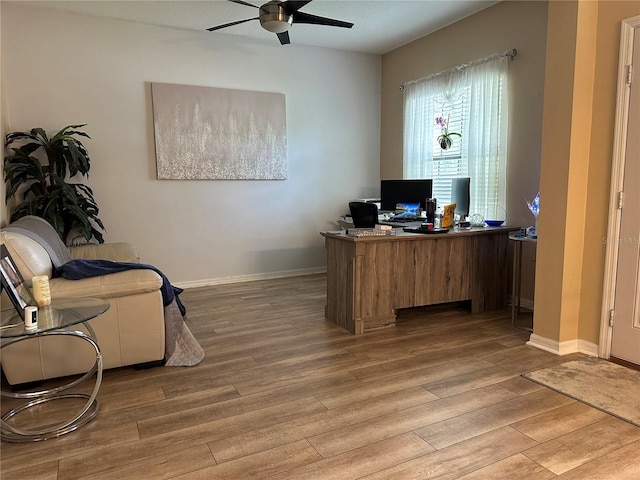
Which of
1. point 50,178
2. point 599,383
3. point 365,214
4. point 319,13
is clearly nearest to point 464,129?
point 365,214

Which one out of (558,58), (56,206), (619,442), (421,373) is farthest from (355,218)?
(56,206)

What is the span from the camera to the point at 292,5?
332cm

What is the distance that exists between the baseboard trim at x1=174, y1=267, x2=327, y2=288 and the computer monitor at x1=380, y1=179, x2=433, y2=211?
142 cm

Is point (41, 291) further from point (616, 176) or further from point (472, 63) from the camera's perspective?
point (472, 63)

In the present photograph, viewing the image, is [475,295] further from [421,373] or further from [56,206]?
[56,206]

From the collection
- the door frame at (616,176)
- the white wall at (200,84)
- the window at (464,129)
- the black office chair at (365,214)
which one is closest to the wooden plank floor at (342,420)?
the door frame at (616,176)

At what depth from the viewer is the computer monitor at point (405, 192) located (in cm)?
463

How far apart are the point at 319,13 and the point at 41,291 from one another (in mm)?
3643

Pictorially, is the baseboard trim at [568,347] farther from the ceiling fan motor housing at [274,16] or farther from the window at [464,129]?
the ceiling fan motor housing at [274,16]

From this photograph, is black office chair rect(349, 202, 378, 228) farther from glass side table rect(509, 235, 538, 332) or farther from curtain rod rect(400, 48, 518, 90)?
curtain rod rect(400, 48, 518, 90)

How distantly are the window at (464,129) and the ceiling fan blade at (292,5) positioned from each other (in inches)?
81.0

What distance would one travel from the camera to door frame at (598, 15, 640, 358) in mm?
2721

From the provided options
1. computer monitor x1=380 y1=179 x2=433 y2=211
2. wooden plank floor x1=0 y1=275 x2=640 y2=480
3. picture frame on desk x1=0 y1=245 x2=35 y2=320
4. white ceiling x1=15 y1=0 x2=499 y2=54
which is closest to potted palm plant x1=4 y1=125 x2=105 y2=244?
white ceiling x1=15 y1=0 x2=499 y2=54

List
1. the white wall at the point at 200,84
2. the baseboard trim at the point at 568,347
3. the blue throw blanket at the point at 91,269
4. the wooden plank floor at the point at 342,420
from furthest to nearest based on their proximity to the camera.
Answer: the white wall at the point at 200,84 → the baseboard trim at the point at 568,347 → the blue throw blanket at the point at 91,269 → the wooden plank floor at the point at 342,420
